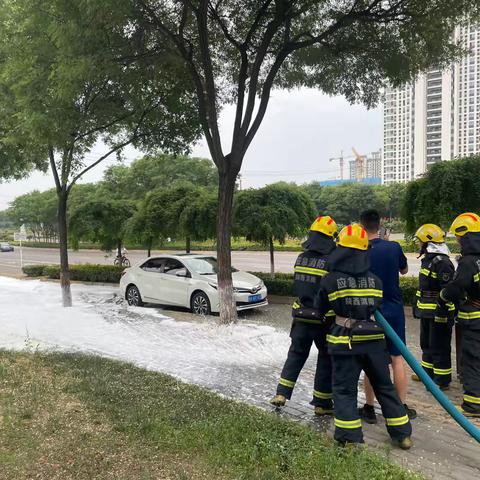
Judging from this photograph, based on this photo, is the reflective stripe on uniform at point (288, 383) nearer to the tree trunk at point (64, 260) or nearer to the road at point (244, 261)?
the tree trunk at point (64, 260)

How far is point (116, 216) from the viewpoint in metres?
18.2

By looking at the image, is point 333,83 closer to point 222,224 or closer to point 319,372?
point 222,224

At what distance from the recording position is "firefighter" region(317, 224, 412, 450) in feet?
13.3

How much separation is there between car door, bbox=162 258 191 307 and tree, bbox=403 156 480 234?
17.0 ft

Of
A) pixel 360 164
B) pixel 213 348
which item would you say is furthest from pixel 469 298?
pixel 360 164

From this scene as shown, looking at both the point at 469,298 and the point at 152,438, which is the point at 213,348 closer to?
the point at 152,438

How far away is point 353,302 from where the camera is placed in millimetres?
4062

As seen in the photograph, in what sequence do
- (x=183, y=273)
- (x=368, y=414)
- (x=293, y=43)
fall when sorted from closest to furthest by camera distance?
1. (x=368, y=414)
2. (x=293, y=43)
3. (x=183, y=273)

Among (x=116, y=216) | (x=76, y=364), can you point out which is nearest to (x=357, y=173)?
(x=116, y=216)

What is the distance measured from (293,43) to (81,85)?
12.7 feet

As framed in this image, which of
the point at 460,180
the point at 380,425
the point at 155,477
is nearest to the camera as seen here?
the point at 155,477

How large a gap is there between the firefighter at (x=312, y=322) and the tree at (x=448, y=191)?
230 inches

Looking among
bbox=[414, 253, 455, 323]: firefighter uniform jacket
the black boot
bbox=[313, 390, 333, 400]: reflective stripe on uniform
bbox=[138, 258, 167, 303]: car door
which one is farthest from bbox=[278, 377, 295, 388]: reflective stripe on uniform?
bbox=[138, 258, 167, 303]: car door

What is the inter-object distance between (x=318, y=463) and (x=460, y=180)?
7.73 m
